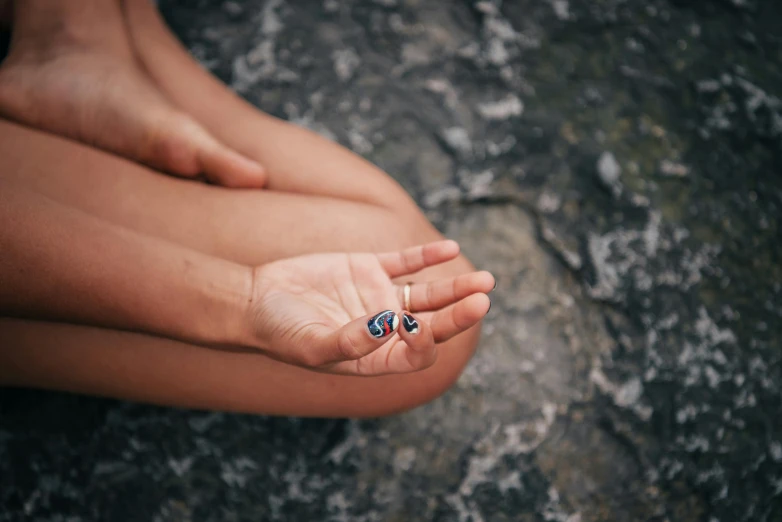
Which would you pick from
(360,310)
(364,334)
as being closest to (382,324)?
(364,334)

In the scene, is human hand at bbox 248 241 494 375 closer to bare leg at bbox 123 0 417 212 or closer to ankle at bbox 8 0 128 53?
bare leg at bbox 123 0 417 212

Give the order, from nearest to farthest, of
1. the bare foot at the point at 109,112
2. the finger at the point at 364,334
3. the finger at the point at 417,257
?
the finger at the point at 364,334, the finger at the point at 417,257, the bare foot at the point at 109,112

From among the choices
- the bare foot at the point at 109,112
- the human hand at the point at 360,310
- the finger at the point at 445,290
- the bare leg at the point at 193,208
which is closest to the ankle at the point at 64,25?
the bare foot at the point at 109,112

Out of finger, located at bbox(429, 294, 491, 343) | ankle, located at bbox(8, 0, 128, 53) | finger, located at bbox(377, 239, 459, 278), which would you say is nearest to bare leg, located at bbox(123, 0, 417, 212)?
ankle, located at bbox(8, 0, 128, 53)

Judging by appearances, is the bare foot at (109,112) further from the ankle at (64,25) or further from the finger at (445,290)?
the finger at (445,290)

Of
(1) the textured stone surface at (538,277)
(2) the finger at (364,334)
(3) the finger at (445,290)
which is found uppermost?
(2) the finger at (364,334)
